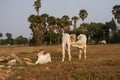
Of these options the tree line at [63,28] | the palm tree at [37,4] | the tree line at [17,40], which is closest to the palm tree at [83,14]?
the tree line at [63,28]

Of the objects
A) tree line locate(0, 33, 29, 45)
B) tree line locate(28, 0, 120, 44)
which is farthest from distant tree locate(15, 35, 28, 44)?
tree line locate(28, 0, 120, 44)

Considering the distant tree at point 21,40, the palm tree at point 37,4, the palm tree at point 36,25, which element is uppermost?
the palm tree at point 37,4

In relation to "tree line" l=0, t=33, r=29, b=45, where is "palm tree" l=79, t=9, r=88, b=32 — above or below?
above

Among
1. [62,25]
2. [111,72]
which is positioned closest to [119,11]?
[62,25]

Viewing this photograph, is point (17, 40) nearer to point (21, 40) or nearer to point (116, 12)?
point (21, 40)

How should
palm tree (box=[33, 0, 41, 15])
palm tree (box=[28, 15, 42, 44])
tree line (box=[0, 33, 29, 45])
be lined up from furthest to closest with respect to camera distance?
tree line (box=[0, 33, 29, 45])
palm tree (box=[33, 0, 41, 15])
palm tree (box=[28, 15, 42, 44])

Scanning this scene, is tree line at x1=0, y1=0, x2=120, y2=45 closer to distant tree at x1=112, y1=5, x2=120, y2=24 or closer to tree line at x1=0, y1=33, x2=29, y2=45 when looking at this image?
distant tree at x1=112, y1=5, x2=120, y2=24

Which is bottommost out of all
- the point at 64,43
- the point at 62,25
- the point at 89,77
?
the point at 89,77

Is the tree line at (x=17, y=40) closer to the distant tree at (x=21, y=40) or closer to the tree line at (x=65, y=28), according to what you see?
the distant tree at (x=21, y=40)

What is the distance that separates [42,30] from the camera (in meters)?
A: 87.6

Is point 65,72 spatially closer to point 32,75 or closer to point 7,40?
point 32,75

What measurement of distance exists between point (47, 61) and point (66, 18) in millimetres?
72540

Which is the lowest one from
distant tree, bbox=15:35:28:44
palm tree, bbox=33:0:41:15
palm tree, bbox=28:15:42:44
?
distant tree, bbox=15:35:28:44

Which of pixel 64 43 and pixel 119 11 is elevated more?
pixel 119 11
